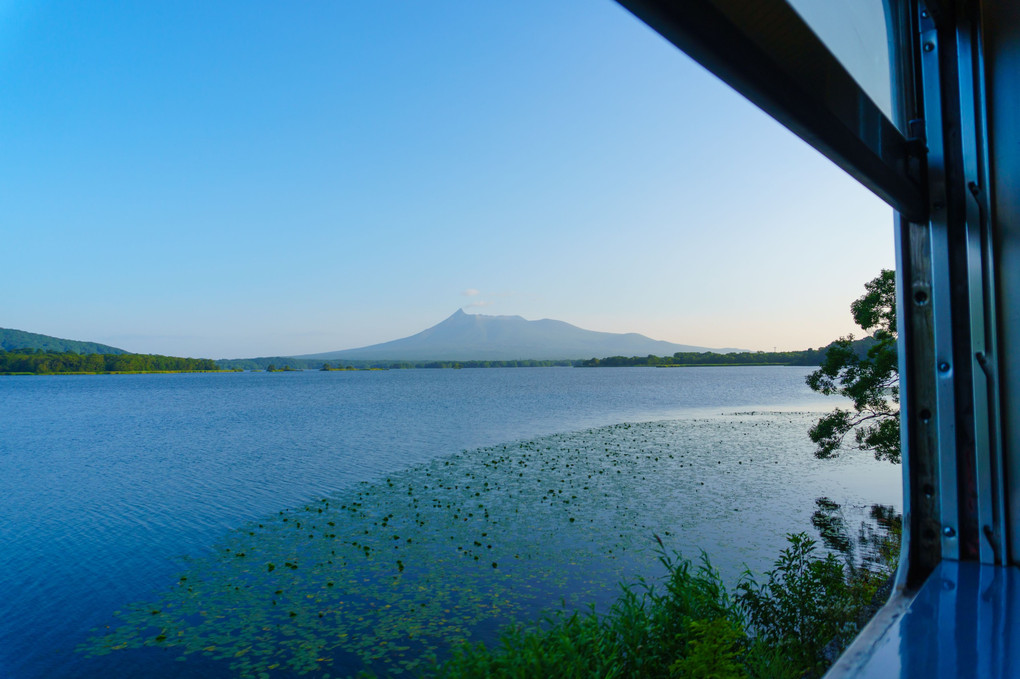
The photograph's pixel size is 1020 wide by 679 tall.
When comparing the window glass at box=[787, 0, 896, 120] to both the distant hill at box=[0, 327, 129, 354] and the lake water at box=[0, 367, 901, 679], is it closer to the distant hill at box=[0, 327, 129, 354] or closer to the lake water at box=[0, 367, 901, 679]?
the lake water at box=[0, 367, 901, 679]

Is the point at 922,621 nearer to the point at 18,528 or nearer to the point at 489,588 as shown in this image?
the point at 489,588

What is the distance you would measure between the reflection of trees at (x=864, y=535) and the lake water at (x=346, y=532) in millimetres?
381

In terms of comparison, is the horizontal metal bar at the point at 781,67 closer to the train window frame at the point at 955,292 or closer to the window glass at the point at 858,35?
the window glass at the point at 858,35

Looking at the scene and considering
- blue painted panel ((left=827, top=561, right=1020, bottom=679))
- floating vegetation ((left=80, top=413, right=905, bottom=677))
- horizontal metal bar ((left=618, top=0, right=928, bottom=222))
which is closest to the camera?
horizontal metal bar ((left=618, top=0, right=928, bottom=222))

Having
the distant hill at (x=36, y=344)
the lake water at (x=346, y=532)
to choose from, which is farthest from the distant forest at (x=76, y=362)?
the lake water at (x=346, y=532)

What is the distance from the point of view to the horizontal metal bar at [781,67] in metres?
0.65

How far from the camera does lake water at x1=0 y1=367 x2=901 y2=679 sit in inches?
254

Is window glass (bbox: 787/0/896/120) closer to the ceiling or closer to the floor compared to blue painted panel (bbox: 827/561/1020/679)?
closer to the ceiling

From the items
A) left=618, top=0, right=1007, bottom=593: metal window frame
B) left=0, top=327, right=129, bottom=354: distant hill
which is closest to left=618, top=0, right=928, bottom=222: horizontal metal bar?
left=618, top=0, right=1007, bottom=593: metal window frame

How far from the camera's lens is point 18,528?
1139 cm

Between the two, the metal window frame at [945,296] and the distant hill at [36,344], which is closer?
the metal window frame at [945,296]

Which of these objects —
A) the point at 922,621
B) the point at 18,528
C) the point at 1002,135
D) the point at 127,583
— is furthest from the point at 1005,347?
the point at 18,528

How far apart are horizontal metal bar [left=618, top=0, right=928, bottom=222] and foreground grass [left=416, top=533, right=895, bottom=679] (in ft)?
10.8

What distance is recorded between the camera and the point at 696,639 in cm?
421
